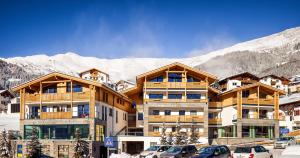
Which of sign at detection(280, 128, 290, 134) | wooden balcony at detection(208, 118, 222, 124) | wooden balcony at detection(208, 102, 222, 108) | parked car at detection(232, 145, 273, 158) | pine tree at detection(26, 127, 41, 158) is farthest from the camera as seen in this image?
sign at detection(280, 128, 290, 134)

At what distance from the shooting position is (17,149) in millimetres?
54281

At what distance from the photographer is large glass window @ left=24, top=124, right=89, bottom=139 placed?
5506cm

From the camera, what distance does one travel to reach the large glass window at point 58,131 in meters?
55.1

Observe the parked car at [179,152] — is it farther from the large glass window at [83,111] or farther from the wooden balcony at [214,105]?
the wooden balcony at [214,105]

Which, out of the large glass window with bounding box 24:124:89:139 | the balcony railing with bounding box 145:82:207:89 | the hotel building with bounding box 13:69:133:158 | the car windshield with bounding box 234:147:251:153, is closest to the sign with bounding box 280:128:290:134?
the balcony railing with bounding box 145:82:207:89

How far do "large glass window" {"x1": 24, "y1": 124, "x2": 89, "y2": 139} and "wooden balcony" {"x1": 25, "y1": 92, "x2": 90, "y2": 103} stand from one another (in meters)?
3.31

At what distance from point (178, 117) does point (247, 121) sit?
10053mm

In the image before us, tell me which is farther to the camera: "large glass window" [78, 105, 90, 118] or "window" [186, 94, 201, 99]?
"window" [186, 94, 201, 99]

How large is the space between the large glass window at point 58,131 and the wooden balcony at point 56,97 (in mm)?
3307

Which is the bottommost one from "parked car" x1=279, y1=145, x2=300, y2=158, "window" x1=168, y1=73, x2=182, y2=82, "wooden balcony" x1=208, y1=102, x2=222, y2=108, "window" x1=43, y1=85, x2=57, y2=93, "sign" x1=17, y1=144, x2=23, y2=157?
"sign" x1=17, y1=144, x2=23, y2=157

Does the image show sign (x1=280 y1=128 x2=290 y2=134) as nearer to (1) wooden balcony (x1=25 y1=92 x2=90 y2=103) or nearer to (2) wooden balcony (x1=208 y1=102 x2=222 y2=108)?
(2) wooden balcony (x1=208 y1=102 x2=222 y2=108)

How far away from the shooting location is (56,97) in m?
57.2

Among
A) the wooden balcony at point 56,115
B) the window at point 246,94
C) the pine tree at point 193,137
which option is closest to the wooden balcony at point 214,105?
the window at point 246,94

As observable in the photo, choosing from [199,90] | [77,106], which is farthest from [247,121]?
[77,106]
